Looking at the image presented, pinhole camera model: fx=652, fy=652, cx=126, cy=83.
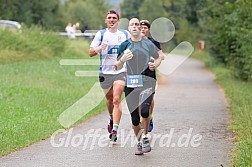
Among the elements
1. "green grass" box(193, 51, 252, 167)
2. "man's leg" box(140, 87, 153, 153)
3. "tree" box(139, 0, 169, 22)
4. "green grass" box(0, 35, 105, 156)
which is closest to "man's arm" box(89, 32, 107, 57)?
"man's leg" box(140, 87, 153, 153)

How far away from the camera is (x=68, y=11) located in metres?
71.2

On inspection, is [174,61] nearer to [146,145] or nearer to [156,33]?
[156,33]

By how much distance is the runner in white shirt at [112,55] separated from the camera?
10938mm

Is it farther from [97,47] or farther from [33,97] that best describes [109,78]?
[33,97]

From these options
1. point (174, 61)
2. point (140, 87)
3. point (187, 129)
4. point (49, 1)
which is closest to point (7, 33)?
point (174, 61)

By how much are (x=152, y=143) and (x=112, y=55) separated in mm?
1658

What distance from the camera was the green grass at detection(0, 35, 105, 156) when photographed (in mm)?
11758

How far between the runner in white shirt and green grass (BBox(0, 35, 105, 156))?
1503 mm

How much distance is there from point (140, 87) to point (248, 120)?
11.3 ft

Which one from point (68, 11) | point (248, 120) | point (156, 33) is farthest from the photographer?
point (68, 11)

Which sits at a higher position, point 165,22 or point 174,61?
point 165,22

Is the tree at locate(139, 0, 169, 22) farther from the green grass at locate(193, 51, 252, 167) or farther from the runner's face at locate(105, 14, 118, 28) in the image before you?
the runner's face at locate(105, 14, 118, 28)

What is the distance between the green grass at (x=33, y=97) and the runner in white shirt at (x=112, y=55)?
1503 mm

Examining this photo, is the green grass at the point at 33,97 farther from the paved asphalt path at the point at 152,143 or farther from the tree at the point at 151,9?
the tree at the point at 151,9
